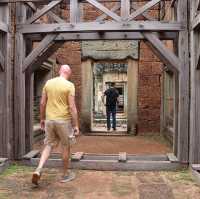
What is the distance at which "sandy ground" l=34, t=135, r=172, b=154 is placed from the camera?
10492 millimetres

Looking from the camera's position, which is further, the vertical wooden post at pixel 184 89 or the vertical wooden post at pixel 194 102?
the vertical wooden post at pixel 184 89

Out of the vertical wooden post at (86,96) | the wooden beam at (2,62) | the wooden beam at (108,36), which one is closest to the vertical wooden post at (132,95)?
the vertical wooden post at (86,96)

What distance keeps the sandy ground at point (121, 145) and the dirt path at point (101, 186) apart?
2713 mm

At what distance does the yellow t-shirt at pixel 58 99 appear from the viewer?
21.7 ft

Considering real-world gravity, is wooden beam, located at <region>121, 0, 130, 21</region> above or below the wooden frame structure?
above

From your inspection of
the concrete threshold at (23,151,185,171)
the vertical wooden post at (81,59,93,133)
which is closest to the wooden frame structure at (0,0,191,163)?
the concrete threshold at (23,151,185,171)

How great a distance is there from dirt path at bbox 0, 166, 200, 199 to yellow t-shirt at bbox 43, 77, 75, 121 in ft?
3.39

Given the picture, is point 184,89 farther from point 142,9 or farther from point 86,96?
point 86,96

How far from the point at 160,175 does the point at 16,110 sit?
2.91m

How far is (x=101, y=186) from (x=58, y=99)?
1456 millimetres

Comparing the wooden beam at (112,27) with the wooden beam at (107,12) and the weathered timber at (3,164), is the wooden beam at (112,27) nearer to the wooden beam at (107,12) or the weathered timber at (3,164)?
Answer: the wooden beam at (107,12)

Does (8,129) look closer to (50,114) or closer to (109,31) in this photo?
(50,114)

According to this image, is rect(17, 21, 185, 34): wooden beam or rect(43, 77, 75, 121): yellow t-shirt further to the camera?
rect(17, 21, 185, 34): wooden beam

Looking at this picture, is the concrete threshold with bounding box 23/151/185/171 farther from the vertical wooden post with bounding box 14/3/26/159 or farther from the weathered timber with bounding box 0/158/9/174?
the weathered timber with bounding box 0/158/9/174
